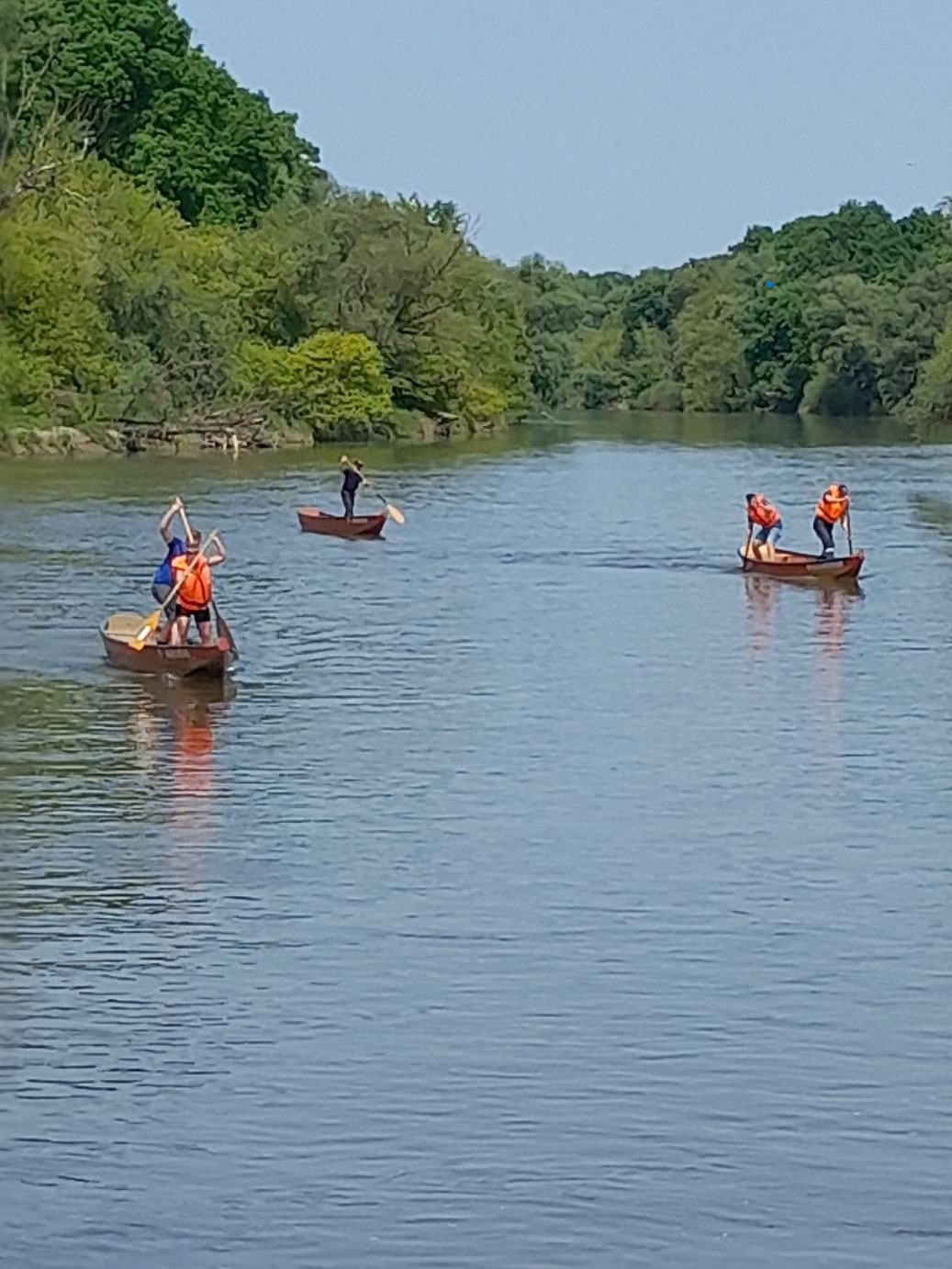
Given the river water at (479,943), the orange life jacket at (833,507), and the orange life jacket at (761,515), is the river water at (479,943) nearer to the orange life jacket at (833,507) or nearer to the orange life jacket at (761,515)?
the orange life jacket at (761,515)

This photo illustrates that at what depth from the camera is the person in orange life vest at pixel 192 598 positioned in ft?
97.5

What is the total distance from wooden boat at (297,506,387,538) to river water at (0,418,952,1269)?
1283 cm

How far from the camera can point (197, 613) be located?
30156 millimetres

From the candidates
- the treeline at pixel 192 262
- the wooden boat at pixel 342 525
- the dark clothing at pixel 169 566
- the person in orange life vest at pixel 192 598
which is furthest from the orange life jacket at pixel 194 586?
the treeline at pixel 192 262

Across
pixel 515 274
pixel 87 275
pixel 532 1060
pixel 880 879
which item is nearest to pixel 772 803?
pixel 880 879

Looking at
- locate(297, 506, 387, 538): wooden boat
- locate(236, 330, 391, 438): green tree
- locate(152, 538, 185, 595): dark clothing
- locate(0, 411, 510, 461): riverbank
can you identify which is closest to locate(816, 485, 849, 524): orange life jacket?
locate(297, 506, 387, 538): wooden boat

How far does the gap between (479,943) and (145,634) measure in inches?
531

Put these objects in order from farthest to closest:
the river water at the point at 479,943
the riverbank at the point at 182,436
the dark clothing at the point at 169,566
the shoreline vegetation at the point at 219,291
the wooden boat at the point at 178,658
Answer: the shoreline vegetation at the point at 219,291 < the riverbank at the point at 182,436 < the dark clothing at the point at 169,566 < the wooden boat at the point at 178,658 < the river water at the point at 479,943

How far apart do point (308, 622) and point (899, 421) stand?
4068 inches

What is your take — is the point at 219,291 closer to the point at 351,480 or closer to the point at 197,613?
the point at 351,480

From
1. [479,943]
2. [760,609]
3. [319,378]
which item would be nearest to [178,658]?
[479,943]

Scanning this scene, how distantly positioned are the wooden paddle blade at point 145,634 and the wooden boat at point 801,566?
51.7ft

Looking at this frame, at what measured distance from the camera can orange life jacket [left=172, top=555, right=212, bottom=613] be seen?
2967 centimetres

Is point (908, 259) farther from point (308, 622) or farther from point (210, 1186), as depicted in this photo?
point (210, 1186)
